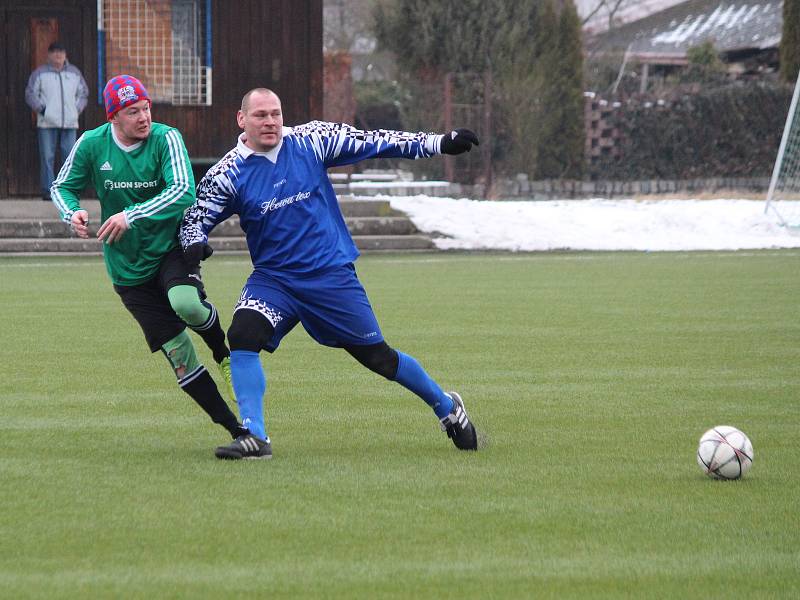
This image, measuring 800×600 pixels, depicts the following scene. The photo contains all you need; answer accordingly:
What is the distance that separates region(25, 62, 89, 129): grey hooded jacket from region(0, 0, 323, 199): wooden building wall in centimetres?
176

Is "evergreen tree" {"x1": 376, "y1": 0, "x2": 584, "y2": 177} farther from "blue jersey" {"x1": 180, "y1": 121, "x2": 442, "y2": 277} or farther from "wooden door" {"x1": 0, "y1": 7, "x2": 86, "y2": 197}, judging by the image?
"blue jersey" {"x1": 180, "y1": 121, "x2": 442, "y2": 277}

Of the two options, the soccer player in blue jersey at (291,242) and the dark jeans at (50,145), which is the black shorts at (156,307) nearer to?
the soccer player in blue jersey at (291,242)

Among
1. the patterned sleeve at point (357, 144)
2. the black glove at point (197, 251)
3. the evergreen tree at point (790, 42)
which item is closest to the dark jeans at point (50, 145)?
the patterned sleeve at point (357, 144)

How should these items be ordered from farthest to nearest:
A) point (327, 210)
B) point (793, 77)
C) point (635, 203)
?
point (793, 77) → point (635, 203) → point (327, 210)

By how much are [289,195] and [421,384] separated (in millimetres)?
1126

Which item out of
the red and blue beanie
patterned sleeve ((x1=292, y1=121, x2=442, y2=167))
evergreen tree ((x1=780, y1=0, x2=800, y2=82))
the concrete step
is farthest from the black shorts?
evergreen tree ((x1=780, y1=0, x2=800, y2=82))

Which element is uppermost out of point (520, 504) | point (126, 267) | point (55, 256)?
point (126, 267)

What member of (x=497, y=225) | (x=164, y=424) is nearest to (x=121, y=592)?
(x=164, y=424)

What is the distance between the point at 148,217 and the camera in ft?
24.3

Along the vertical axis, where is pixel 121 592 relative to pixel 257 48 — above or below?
below

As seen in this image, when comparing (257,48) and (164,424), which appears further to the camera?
(257,48)

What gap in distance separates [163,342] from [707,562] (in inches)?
134

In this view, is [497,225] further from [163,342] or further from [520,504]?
[520,504]

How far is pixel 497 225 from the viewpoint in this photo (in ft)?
77.2
